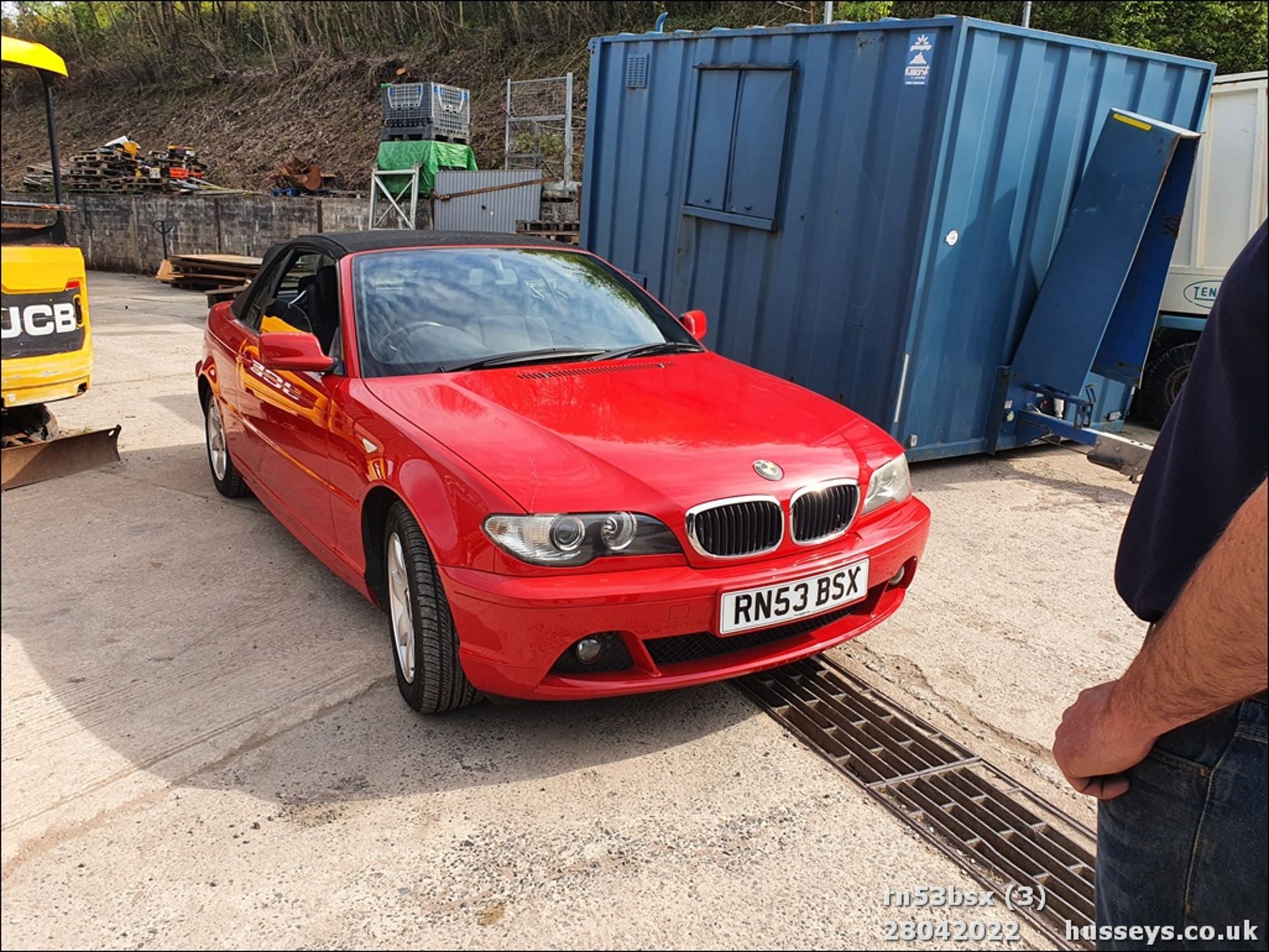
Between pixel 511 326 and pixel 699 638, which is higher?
pixel 511 326

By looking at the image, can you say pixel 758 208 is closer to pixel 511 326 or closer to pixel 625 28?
pixel 511 326

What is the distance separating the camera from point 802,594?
120 inches

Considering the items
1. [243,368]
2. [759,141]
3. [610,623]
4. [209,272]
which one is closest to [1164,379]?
[759,141]

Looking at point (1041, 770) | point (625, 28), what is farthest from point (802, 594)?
point (625, 28)

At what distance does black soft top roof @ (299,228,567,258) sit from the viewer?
4246mm

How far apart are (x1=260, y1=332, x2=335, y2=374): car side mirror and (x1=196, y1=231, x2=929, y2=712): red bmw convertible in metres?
0.01

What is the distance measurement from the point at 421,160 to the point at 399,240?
14151 mm

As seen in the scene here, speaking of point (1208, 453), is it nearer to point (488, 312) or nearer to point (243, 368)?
point (488, 312)

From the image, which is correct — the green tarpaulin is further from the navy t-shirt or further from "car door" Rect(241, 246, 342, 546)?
the navy t-shirt

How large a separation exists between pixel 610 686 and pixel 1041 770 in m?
1.46

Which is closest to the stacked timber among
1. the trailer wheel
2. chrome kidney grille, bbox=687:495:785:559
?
the trailer wheel

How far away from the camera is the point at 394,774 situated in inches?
115

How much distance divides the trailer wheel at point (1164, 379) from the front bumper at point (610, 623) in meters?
5.79

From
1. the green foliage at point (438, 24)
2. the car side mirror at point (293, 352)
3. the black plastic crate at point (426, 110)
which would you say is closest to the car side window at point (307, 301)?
the car side mirror at point (293, 352)
